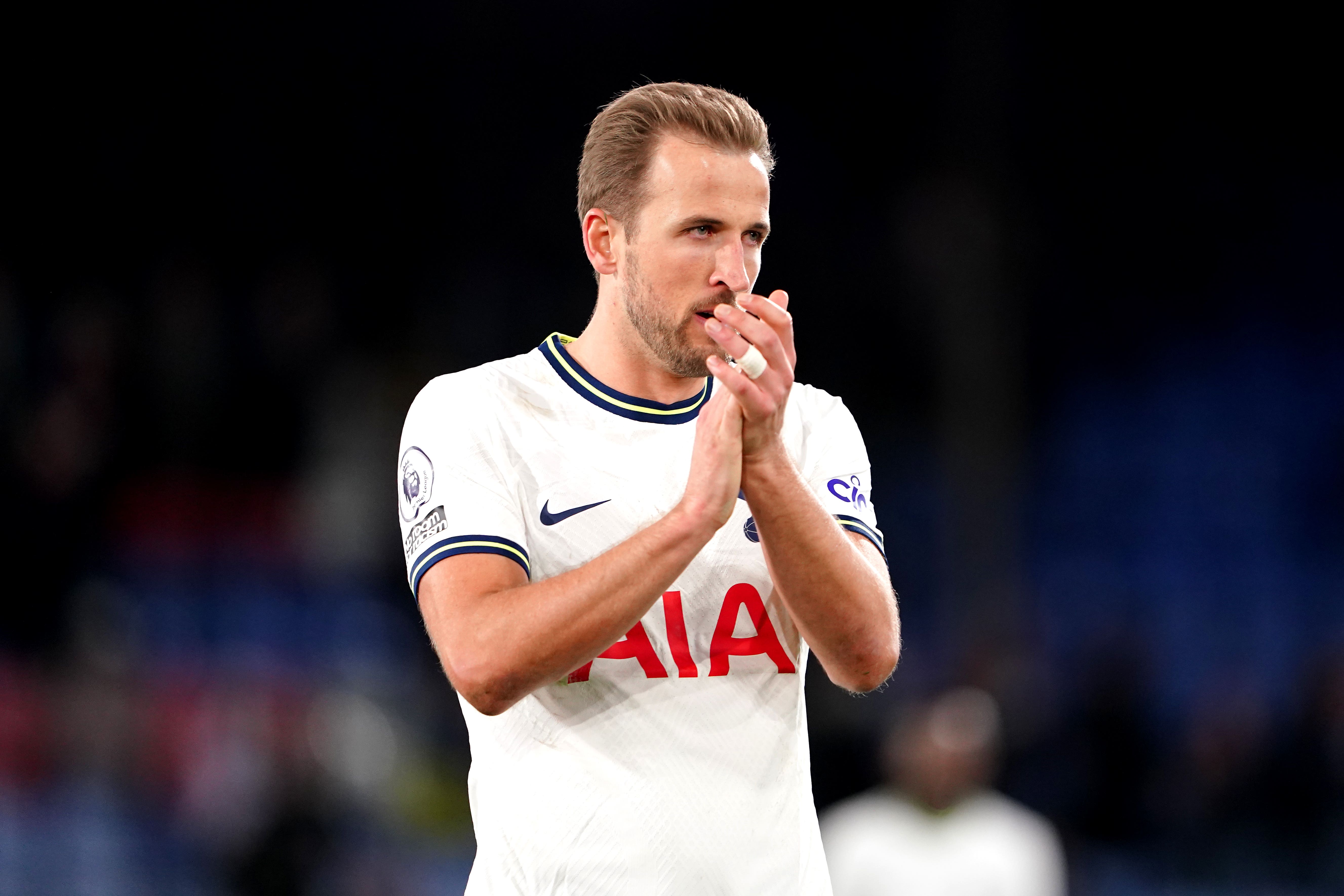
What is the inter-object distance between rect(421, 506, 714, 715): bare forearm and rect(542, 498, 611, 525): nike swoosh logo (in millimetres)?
314

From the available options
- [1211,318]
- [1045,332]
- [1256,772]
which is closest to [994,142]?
[1045,332]

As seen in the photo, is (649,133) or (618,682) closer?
(618,682)

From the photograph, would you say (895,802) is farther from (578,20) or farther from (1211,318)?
(578,20)

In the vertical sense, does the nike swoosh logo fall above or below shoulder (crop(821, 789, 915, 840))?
above

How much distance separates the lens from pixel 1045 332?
1169 centimetres

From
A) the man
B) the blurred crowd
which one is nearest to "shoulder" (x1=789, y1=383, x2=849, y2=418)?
the man

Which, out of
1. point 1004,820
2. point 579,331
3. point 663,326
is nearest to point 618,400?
point 663,326

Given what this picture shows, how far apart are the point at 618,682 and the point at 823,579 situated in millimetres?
443

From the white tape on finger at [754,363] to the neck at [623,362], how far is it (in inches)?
19.3

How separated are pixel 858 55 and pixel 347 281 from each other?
489 cm

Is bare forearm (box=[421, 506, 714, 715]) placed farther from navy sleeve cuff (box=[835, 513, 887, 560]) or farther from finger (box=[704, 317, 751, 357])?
navy sleeve cuff (box=[835, 513, 887, 560])

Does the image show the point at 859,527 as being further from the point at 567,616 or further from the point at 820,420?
the point at 567,616

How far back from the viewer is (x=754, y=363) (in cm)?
252

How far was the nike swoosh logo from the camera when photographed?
287 cm
